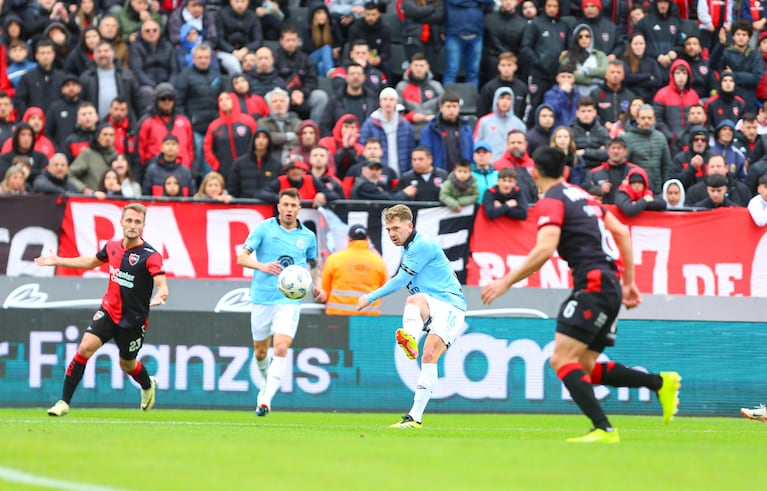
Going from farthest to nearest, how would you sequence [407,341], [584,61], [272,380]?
[584,61] < [272,380] < [407,341]

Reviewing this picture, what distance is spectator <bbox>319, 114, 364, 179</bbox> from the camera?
2091 cm

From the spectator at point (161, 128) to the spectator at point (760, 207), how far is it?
8.41m

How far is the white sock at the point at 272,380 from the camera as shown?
591 inches

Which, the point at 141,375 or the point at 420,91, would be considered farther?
the point at 420,91

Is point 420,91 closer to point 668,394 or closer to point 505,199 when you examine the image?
point 505,199

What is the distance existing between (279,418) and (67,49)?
952 cm

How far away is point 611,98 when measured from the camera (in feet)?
75.5

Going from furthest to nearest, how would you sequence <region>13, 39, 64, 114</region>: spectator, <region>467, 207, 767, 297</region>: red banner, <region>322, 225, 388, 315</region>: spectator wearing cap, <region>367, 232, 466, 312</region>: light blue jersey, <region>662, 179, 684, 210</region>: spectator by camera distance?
<region>13, 39, 64, 114</region>: spectator
<region>662, 179, 684, 210</region>: spectator
<region>467, 207, 767, 297</region>: red banner
<region>322, 225, 388, 315</region>: spectator wearing cap
<region>367, 232, 466, 312</region>: light blue jersey

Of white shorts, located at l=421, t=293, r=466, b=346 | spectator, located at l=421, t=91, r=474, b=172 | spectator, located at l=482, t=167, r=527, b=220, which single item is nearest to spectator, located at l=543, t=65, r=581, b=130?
spectator, located at l=421, t=91, r=474, b=172

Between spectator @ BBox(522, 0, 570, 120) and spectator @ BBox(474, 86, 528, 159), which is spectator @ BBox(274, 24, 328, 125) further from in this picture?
spectator @ BBox(522, 0, 570, 120)

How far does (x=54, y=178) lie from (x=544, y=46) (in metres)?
8.95

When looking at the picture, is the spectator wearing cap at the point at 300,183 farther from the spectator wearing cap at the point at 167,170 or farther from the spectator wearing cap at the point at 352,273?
the spectator wearing cap at the point at 167,170

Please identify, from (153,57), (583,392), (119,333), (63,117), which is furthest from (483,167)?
(583,392)

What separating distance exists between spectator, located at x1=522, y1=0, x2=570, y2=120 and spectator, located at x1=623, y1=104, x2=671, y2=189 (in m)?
2.59
